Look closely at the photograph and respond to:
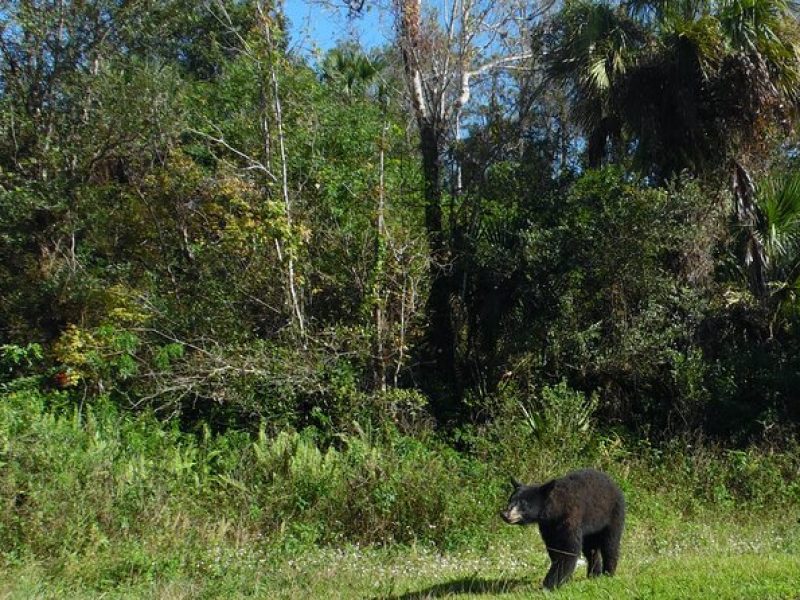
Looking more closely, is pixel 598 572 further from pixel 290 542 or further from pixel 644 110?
pixel 644 110

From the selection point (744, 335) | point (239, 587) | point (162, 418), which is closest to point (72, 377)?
point (162, 418)

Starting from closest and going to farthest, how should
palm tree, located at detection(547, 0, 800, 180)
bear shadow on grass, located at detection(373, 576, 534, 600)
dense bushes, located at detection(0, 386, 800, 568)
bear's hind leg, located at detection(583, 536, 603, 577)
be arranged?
1. bear shadow on grass, located at detection(373, 576, 534, 600)
2. bear's hind leg, located at detection(583, 536, 603, 577)
3. dense bushes, located at detection(0, 386, 800, 568)
4. palm tree, located at detection(547, 0, 800, 180)

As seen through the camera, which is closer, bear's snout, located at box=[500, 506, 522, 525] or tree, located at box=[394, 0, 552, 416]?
bear's snout, located at box=[500, 506, 522, 525]

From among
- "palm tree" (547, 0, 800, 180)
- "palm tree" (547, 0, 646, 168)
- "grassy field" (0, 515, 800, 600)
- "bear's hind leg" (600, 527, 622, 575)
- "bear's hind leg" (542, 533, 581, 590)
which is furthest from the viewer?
"palm tree" (547, 0, 646, 168)

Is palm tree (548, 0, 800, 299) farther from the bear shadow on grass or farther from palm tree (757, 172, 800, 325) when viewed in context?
the bear shadow on grass

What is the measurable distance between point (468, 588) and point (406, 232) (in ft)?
28.7

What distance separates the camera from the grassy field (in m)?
7.55

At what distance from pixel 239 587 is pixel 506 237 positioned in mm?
9281

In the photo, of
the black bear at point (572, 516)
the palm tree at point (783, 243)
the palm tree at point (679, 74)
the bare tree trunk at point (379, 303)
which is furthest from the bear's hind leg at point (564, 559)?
the palm tree at point (679, 74)

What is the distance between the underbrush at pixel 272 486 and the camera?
966 cm

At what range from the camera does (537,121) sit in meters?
18.7

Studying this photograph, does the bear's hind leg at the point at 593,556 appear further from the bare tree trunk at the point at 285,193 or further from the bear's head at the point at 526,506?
the bare tree trunk at the point at 285,193

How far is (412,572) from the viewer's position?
9.34 metres

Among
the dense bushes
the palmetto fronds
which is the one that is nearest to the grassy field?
the dense bushes
